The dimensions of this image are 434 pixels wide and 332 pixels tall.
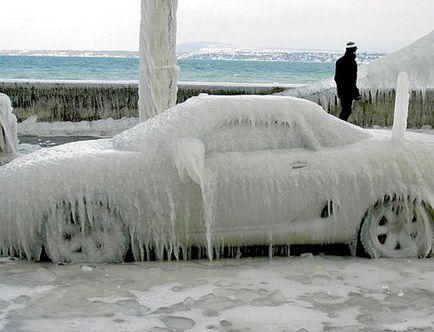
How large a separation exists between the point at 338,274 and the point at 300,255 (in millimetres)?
660

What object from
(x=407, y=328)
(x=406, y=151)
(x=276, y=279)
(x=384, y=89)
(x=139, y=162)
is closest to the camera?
(x=407, y=328)

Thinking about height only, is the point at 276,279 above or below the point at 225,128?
below

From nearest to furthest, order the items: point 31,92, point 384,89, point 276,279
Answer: point 276,279 < point 384,89 < point 31,92

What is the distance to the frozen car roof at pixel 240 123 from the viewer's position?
234 inches

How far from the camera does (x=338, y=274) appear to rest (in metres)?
5.46

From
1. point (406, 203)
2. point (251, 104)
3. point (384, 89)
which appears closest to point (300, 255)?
point (406, 203)

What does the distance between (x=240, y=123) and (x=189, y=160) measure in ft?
2.31

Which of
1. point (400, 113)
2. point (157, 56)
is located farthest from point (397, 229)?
point (157, 56)

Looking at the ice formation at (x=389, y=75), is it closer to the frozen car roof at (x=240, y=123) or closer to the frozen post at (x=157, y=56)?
the frozen post at (x=157, y=56)

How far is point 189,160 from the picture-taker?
18.3ft

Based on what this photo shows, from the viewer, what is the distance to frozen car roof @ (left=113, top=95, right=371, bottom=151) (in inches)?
234

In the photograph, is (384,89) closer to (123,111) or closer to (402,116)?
(123,111)

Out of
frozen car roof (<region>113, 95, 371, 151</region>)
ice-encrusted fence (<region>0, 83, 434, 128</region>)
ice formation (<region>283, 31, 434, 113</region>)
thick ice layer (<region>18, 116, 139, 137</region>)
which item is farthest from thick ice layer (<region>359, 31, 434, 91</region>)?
frozen car roof (<region>113, 95, 371, 151</region>)

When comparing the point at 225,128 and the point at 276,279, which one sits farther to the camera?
the point at 225,128
